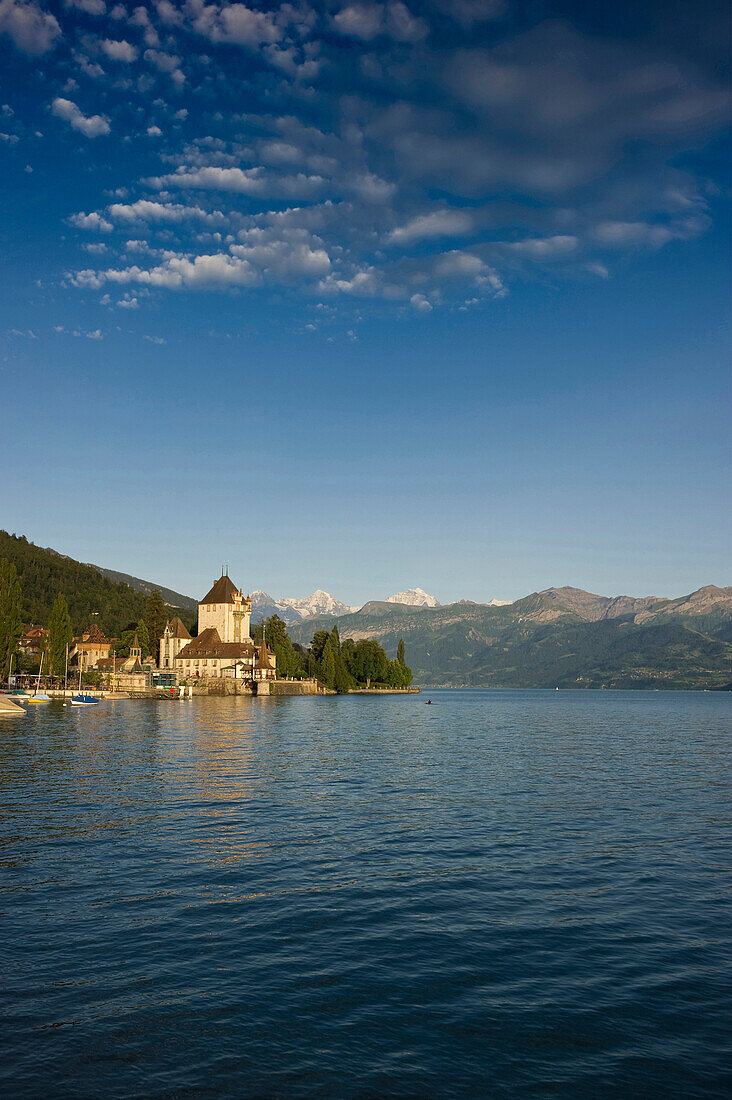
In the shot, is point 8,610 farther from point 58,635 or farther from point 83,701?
point 58,635

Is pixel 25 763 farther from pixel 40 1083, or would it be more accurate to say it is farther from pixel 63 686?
pixel 63 686

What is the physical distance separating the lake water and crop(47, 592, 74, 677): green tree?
135m

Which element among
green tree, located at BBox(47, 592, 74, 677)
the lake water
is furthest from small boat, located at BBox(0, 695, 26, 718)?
the lake water

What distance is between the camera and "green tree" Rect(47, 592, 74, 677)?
6757 inches

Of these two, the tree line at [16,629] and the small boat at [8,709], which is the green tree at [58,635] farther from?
the small boat at [8,709]

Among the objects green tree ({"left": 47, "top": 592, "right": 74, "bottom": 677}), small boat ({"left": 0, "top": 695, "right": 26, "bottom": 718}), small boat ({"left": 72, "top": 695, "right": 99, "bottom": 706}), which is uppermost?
green tree ({"left": 47, "top": 592, "right": 74, "bottom": 677})

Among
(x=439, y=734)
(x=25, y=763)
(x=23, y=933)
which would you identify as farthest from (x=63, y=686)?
(x=23, y=933)

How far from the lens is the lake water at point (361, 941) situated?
44.8 ft

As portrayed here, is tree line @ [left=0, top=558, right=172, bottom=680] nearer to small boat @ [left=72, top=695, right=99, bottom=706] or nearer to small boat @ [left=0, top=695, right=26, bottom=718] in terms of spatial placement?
small boat @ [left=72, top=695, right=99, bottom=706]

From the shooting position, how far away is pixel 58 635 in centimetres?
17275

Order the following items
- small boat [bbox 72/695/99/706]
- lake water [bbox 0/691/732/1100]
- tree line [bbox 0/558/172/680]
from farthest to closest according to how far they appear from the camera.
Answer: tree line [bbox 0/558/172/680] → small boat [bbox 72/695/99/706] → lake water [bbox 0/691/732/1100]

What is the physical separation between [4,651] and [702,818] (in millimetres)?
148736

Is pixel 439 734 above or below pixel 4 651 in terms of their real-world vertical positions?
below

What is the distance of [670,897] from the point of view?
2439 cm
